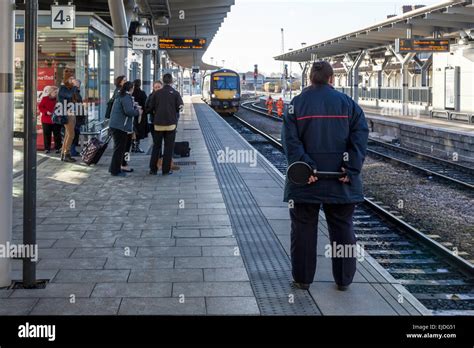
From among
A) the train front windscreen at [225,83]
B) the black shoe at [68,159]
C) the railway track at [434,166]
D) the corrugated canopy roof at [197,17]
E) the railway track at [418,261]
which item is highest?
the corrugated canopy roof at [197,17]

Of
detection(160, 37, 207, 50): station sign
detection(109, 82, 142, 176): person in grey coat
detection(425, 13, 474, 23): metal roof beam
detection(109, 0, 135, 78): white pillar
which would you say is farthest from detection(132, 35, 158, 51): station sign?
detection(425, 13, 474, 23): metal roof beam

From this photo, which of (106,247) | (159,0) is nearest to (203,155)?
(159,0)

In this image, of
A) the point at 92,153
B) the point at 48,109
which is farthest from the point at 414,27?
the point at 92,153

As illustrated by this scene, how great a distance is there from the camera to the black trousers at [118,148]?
10883 millimetres

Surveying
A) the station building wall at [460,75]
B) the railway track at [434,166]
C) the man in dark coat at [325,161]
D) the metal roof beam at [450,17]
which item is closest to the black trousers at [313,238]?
the man in dark coat at [325,161]

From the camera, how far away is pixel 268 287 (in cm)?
508

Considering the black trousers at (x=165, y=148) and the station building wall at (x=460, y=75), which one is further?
the station building wall at (x=460, y=75)

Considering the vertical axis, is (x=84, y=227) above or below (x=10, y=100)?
below

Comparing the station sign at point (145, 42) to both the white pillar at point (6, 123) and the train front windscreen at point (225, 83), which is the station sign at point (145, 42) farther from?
the train front windscreen at point (225, 83)

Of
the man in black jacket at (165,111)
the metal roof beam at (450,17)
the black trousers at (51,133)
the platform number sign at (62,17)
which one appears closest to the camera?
the man in black jacket at (165,111)

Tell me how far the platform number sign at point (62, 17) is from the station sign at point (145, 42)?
4846 mm

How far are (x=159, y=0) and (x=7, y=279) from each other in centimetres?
1547

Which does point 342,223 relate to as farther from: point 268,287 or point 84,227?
point 84,227
